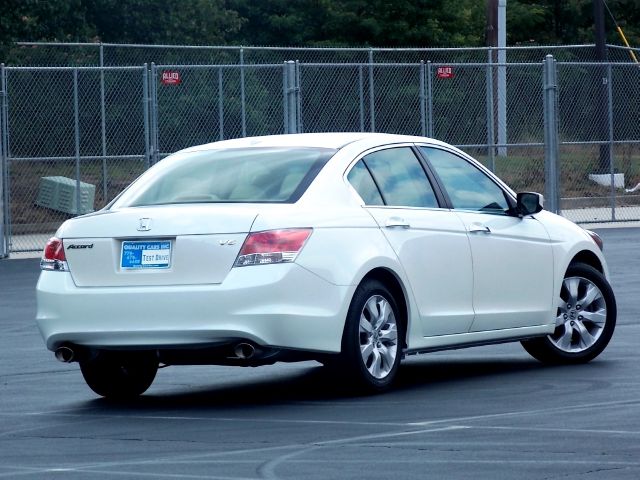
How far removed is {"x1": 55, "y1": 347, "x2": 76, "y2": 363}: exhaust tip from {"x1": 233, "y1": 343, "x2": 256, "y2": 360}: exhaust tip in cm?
102

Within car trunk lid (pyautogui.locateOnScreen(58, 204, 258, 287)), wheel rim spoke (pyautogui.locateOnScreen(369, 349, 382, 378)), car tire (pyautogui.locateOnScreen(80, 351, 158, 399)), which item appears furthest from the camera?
car tire (pyautogui.locateOnScreen(80, 351, 158, 399))

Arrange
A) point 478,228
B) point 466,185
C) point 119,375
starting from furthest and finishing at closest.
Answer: point 466,185 < point 478,228 < point 119,375

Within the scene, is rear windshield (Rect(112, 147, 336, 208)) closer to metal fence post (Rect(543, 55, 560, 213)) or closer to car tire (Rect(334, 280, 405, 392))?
car tire (Rect(334, 280, 405, 392))

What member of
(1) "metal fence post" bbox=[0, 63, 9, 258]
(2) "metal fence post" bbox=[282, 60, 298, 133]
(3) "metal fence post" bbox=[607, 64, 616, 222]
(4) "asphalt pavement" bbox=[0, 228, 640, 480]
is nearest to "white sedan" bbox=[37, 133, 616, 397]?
(4) "asphalt pavement" bbox=[0, 228, 640, 480]

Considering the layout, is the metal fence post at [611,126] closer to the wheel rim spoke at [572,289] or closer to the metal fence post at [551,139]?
the metal fence post at [551,139]

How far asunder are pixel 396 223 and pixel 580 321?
1.97m

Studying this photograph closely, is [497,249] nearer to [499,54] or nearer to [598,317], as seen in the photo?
[598,317]

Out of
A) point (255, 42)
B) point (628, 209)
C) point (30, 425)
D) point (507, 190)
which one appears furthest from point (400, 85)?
point (30, 425)

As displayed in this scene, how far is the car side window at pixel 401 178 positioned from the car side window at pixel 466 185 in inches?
7.0

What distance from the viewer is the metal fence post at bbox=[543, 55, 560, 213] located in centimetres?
2570

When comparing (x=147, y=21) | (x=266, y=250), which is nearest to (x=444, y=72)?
(x=147, y=21)

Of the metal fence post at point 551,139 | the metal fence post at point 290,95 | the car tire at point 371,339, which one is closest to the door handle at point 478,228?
the car tire at point 371,339

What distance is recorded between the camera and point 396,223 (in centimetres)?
967

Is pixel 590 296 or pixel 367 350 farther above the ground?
pixel 590 296
